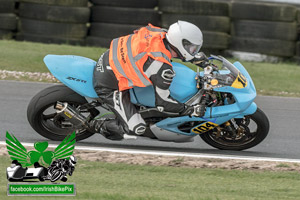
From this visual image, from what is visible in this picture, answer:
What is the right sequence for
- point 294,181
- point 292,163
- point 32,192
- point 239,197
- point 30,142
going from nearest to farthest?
point 32,192 < point 239,197 < point 294,181 < point 292,163 < point 30,142

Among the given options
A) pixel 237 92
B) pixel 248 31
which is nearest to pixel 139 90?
pixel 237 92

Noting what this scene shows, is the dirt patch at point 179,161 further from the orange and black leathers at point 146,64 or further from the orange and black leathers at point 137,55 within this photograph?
the orange and black leathers at point 137,55

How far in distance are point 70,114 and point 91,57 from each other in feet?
18.6

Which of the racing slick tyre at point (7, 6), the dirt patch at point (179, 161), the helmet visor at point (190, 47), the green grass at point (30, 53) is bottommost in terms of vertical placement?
the green grass at point (30, 53)

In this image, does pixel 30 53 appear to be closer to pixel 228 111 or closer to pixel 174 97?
pixel 174 97

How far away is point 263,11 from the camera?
505 inches

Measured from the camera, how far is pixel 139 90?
678 centimetres

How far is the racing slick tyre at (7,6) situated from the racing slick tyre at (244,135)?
721 centimetres

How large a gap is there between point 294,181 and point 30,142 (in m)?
3.02

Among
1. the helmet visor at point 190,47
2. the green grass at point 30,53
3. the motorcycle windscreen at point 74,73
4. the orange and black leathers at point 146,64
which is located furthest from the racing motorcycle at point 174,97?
the green grass at point 30,53

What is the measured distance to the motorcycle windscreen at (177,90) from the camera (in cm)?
A: 678

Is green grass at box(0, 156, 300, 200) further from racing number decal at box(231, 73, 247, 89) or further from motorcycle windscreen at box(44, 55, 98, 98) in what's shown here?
racing number decal at box(231, 73, 247, 89)

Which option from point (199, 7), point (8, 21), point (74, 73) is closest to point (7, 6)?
point (8, 21)

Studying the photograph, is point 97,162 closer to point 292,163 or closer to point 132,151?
point 132,151
